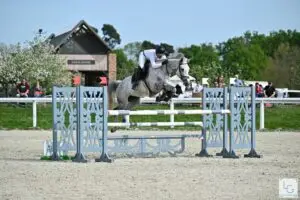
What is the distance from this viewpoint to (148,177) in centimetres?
902

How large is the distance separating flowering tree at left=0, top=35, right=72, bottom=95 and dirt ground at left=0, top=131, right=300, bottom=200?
104 ft

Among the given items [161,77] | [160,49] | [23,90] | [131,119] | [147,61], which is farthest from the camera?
[23,90]

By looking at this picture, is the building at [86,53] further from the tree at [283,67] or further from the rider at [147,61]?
the rider at [147,61]

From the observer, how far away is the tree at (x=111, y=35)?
415 ft

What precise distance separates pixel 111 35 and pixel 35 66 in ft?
271

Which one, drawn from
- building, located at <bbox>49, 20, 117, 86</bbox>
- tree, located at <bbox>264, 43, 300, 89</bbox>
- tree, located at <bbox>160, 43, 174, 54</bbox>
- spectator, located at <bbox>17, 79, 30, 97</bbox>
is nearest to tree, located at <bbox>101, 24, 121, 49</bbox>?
tree, located at <bbox>264, 43, 300, 89</bbox>

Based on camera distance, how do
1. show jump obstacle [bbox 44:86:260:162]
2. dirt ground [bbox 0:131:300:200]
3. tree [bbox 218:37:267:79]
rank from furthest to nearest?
tree [bbox 218:37:267:79] < show jump obstacle [bbox 44:86:260:162] < dirt ground [bbox 0:131:300:200]

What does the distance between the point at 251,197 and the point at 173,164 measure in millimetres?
3667

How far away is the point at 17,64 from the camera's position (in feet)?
150

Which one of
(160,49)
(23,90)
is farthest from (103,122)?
(23,90)

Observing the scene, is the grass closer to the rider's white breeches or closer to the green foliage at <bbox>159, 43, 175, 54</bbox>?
the green foliage at <bbox>159, 43, 175, 54</bbox>

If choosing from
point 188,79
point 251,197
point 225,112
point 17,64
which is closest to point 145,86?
point 188,79

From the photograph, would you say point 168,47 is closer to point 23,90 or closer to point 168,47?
point 168,47

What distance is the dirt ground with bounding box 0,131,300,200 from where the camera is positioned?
24.6 ft
